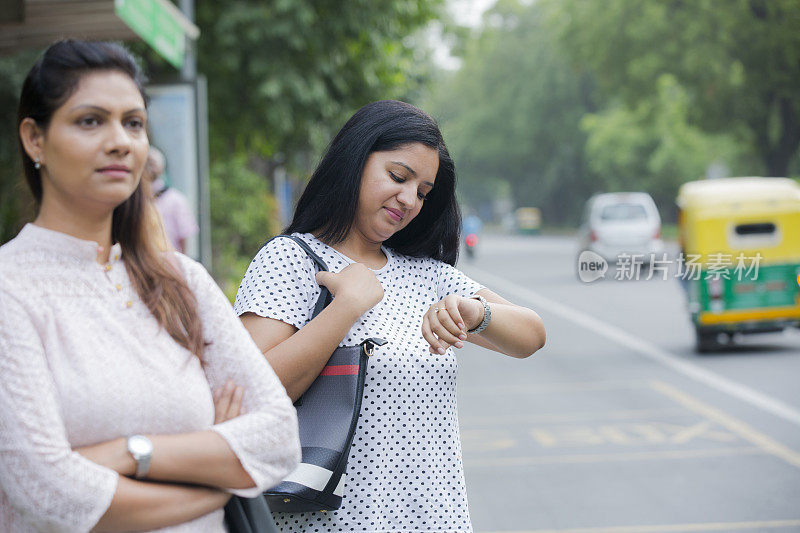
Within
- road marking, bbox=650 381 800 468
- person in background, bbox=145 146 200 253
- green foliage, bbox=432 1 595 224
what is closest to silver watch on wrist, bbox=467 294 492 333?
road marking, bbox=650 381 800 468

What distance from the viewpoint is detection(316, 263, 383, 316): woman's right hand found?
232cm

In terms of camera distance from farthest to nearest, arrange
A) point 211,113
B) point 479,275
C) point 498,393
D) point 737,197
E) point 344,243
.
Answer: point 479,275 → point 211,113 → point 737,197 → point 498,393 → point 344,243

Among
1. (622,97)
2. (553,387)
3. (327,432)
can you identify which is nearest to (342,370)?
(327,432)

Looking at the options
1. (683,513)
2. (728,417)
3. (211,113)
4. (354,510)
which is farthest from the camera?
(211,113)

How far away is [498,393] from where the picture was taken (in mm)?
10336

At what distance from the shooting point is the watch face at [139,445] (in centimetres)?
175

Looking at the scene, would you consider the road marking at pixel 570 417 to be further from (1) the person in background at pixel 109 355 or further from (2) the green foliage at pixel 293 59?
(1) the person in background at pixel 109 355

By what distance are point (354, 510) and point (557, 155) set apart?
72072mm

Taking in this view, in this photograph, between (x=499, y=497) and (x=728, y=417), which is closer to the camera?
(x=499, y=497)

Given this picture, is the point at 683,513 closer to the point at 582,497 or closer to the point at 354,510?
the point at 582,497

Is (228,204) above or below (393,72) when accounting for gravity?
below

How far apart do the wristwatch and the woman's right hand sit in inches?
25.6

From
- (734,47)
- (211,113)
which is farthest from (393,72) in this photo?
(734,47)

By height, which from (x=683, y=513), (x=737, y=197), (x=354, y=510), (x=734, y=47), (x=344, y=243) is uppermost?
(x=734, y=47)
